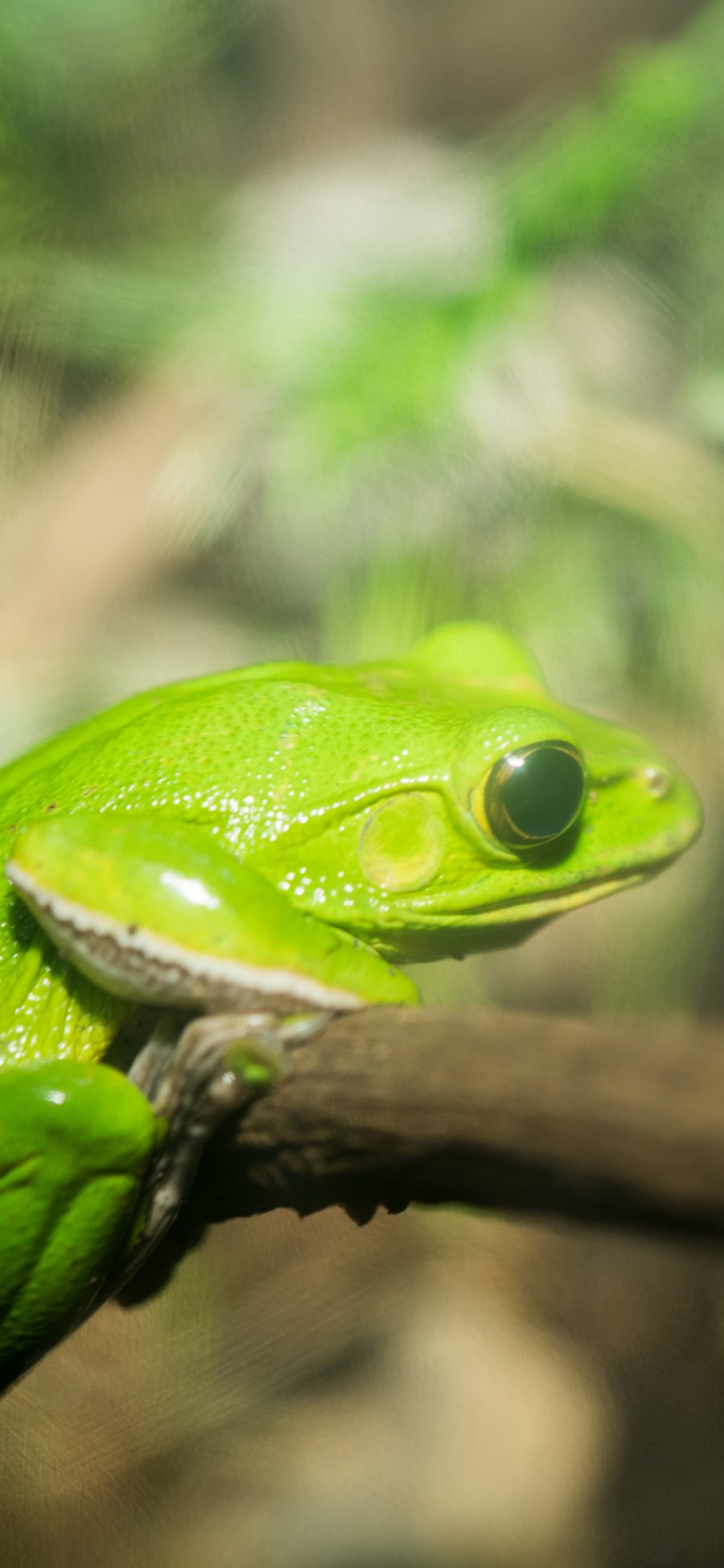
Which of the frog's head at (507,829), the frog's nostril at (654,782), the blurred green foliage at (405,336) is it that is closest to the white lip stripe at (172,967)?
the frog's head at (507,829)

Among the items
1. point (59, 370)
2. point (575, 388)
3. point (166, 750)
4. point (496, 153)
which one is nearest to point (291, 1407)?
point (166, 750)

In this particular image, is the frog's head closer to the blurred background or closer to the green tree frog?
A: the green tree frog

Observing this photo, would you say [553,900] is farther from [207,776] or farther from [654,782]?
[207,776]

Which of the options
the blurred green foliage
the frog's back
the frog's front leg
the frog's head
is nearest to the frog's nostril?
the frog's head

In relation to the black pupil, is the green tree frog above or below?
below

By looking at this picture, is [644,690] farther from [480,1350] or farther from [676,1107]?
[676,1107]

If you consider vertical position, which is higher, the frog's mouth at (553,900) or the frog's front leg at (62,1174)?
the frog's mouth at (553,900)

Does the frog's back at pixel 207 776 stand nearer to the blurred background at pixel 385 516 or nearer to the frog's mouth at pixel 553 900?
the frog's mouth at pixel 553 900
